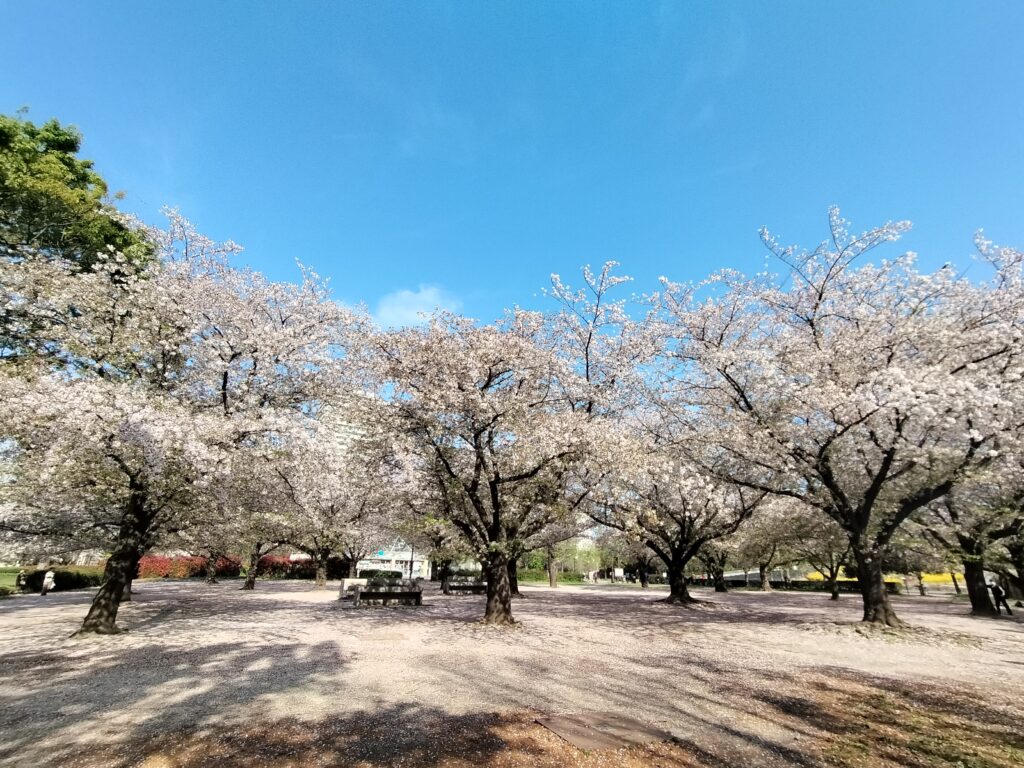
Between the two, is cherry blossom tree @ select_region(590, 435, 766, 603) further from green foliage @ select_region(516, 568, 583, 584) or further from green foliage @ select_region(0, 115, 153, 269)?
green foliage @ select_region(516, 568, 583, 584)

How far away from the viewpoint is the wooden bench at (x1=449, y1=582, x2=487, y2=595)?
25969mm

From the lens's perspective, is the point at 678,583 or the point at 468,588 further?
the point at 468,588

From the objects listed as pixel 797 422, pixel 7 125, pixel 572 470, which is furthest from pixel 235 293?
pixel 797 422

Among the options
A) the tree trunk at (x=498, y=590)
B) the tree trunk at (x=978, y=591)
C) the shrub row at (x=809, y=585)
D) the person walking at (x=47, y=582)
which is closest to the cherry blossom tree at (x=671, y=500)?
the tree trunk at (x=498, y=590)

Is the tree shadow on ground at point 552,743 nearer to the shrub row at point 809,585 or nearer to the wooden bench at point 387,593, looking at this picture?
the wooden bench at point 387,593

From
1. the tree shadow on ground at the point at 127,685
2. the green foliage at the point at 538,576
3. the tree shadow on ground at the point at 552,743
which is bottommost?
the green foliage at the point at 538,576

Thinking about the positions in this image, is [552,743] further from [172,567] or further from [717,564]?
[172,567]

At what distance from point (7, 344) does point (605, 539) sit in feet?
123

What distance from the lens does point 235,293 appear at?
14.5 metres

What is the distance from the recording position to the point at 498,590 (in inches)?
588

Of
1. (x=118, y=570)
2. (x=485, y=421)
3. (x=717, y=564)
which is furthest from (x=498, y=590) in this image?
(x=717, y=564)

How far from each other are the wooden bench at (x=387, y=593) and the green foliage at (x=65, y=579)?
52.6 ft

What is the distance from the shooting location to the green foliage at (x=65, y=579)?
23891mm

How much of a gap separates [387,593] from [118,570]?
33.3 ft
